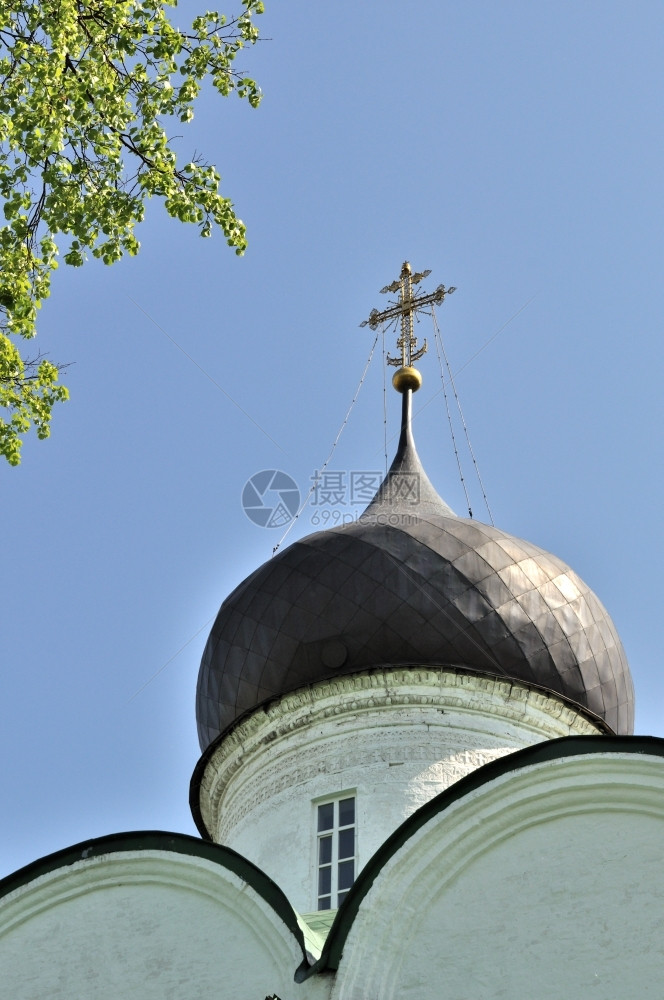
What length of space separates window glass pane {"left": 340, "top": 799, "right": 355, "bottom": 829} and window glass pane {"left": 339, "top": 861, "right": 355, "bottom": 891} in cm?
28

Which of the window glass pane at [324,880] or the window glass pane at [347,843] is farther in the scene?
the window glass pane at [347,843]

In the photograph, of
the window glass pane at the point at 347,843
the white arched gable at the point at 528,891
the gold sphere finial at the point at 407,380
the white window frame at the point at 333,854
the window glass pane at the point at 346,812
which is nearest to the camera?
the white arched gable at the point at 528,891

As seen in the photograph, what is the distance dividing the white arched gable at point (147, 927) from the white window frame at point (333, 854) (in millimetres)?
1370

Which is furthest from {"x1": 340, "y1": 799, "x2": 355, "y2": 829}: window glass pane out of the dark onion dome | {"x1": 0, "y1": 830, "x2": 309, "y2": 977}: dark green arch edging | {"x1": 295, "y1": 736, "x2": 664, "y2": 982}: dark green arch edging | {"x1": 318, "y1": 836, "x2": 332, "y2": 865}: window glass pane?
{"x1": 295, "y1": 736, "x2": 664, "y2": 982}: dark green arch edging

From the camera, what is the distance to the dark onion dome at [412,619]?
27.6ft

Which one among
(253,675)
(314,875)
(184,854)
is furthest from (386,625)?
(184,854)

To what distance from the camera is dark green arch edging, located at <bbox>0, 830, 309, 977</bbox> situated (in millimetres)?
6023

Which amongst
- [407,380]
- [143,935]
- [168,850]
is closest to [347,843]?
[168,850]

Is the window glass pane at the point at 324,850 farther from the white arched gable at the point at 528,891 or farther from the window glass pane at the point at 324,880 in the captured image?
the white arched gable at the point at 528,891

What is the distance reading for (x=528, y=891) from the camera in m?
5.64

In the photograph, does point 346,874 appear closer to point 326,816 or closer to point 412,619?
point 326,816

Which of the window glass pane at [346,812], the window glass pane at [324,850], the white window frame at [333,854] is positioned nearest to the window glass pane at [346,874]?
the white window frame at [333,854]

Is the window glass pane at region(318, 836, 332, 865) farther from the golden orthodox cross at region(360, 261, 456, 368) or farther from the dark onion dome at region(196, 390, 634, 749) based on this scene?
the golden orthodox cross at region(360, 261, 456, 368)

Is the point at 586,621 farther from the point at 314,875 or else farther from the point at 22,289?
the point at 22,289
